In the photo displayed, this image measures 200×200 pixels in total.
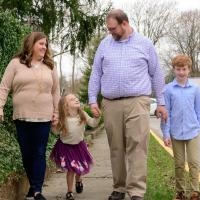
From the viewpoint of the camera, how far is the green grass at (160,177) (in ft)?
21.0

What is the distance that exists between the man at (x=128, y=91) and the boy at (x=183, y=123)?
207 millimetres

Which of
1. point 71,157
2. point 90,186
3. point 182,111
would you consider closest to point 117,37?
point 182,111

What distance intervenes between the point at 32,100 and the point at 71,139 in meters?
0.98

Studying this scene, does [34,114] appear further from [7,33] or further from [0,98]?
[7,33]

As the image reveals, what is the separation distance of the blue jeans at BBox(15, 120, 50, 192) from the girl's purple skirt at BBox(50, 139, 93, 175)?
616 mm

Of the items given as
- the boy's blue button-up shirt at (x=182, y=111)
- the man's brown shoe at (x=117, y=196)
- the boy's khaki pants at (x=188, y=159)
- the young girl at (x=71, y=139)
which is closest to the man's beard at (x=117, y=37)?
the boy's blue button-up shirt at (x=182, y=111)

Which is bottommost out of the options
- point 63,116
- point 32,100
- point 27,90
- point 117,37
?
point 63,116

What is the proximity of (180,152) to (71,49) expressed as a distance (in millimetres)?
14820

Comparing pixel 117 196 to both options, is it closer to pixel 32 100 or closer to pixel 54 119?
pixel 54 119

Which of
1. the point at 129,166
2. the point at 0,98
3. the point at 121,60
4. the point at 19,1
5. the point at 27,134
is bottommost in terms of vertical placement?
the point at 129,166

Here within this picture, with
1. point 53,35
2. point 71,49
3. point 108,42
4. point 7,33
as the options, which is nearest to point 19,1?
point 53,35

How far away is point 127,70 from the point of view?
5832 millimetres

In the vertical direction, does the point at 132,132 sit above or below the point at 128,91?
below

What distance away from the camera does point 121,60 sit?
587 cm
